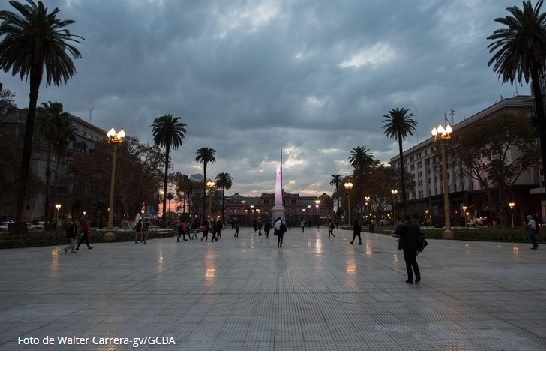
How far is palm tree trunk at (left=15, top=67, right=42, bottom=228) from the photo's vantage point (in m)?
25.0

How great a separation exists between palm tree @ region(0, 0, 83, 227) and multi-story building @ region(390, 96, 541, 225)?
38158 millimetres

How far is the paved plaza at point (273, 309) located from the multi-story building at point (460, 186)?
1575 inches

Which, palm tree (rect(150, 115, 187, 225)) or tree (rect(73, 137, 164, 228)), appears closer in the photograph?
tree (rect(73, 137, 164, 228))

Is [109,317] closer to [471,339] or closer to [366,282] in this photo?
[471,339]

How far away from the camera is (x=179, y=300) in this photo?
7.89 metres

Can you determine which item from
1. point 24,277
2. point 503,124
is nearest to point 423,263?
point 24,277

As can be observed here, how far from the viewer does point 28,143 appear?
25.5 m

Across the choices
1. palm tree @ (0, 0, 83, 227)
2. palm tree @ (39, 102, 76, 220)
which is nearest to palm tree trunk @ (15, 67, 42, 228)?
palm tree @ (0, 0, 83, 227)

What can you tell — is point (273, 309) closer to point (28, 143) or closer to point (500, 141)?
point (28, 143)

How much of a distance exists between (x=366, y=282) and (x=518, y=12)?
28273mm

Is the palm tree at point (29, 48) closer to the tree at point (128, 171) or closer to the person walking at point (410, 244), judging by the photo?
the tree at point (128, 171)

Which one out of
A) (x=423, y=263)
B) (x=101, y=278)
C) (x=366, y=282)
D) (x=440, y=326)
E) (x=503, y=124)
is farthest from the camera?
(x=503, y=124)

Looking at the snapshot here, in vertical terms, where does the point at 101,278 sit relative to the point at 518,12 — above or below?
below

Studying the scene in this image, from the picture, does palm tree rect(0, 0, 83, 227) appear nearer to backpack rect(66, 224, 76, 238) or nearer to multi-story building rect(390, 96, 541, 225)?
backpack rect(66, 224, 76, 238)
